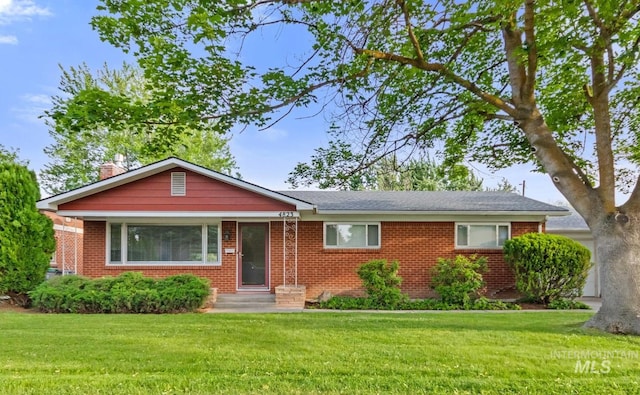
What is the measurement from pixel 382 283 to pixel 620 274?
5.54 metres

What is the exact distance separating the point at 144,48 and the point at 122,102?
150 centimetres

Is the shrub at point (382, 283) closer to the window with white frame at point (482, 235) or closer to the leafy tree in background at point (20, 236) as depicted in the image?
the window with white frame at point (482, 235)

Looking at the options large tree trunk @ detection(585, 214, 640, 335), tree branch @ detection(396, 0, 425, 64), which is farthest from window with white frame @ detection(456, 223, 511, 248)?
tree branch @ detection(396, 0, 425, 64)

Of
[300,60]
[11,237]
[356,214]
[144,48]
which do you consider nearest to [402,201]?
[356,214]

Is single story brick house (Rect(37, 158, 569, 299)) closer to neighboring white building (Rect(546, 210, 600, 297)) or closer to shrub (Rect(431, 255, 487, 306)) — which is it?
shrub (Rect(431, 255, 487, 306))

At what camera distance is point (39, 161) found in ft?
92.6

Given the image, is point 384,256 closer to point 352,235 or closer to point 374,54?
point 352,235

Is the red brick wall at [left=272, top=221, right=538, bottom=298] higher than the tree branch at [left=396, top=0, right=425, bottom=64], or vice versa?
the tree branch at [left=396, top=0, right=425, bottom=64]

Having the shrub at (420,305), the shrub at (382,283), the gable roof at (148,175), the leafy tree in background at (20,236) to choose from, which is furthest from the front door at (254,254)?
Result: the leafy tree in background at (20,236)

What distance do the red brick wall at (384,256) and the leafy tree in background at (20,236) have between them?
4.11m

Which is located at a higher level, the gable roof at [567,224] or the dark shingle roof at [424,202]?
the dark shingle roof at [424,202]

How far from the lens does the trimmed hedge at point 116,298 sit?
32.0 ft

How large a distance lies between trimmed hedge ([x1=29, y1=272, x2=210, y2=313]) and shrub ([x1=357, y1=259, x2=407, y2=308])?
14.2ft

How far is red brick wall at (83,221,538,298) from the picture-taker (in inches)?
495
